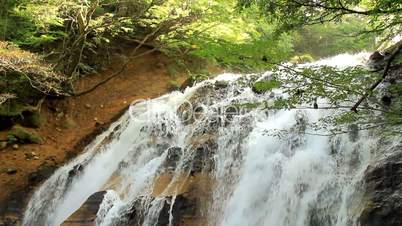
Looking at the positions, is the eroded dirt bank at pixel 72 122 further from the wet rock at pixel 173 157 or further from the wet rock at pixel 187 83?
the wet rock at pixel 173 157

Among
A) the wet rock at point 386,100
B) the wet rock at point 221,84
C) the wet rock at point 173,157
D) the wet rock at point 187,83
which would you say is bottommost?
the wet rock at point 173,157

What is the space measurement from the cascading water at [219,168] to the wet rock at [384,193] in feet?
0.80

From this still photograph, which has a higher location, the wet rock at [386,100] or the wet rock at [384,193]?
the wet rock at [386,100]

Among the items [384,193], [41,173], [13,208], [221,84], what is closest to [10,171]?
[41,173]

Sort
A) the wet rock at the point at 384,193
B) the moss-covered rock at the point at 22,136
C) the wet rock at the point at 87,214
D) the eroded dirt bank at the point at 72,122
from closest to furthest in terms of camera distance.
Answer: the wet rock at the point at 384,193 → the wet rock at the point at 87,214 → the eroded dirt bank at the point at 72,122 → the moss-covered rock at the point at 22,136

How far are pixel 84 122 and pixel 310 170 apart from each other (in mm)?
8975

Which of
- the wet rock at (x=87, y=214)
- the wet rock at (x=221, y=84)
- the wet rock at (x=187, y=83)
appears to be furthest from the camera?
the wet rock at (x=187, y=83)

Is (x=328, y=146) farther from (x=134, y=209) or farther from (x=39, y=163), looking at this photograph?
(x=39, y=163)

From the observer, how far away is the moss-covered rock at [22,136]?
14.1m

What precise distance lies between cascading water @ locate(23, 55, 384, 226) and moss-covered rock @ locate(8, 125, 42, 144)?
193 cm

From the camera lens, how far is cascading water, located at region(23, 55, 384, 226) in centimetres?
805

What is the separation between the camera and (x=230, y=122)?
1085cm

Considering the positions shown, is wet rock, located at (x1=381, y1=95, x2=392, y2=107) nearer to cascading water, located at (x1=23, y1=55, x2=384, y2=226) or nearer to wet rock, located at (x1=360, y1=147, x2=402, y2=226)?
cascading water, located at (x1=23, y1=55, x2=384, y2=226)

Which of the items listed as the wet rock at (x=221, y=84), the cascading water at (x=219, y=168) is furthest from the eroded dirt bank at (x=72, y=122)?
the wet rock at (x=221, y=84)
